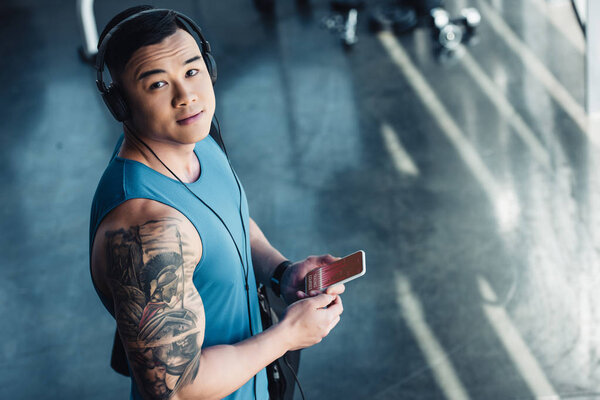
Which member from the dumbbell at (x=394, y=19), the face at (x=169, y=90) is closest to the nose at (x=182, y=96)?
the face at (x=169, y=90)

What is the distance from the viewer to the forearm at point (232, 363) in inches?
55.6

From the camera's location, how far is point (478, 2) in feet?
19.9

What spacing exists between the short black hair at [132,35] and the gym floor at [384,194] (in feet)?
6.65

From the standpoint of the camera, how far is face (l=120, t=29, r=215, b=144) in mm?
1384

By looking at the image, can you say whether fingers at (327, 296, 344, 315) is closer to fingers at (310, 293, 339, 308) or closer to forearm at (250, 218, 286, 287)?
fingers at (310, 293, 339, 308)

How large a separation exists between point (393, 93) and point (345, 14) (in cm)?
120

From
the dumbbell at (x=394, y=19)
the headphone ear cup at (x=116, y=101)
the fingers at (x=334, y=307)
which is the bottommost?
the dumbbell at (x=394, y=19)

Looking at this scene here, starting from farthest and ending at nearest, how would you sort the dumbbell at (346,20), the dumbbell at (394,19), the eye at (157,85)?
the dumbbell at (394,19) → the dumbbell at (346,20) → the eye at (157,85)

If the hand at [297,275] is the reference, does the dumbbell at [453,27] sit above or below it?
below

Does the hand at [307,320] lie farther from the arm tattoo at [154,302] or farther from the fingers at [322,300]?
the arm tattoo at [154,302]

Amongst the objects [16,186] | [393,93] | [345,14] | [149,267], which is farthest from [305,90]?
[149,267]

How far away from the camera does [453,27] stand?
5445mm

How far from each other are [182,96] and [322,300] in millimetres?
577

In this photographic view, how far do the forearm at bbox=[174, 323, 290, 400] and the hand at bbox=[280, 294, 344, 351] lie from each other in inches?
0.8
